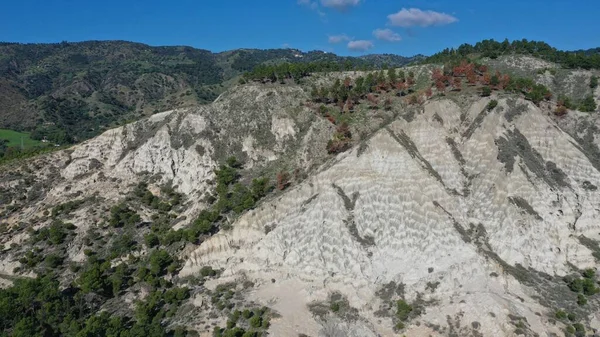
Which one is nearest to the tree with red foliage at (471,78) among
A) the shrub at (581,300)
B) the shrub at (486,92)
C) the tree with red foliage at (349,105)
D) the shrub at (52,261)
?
the shrub at (486,92)

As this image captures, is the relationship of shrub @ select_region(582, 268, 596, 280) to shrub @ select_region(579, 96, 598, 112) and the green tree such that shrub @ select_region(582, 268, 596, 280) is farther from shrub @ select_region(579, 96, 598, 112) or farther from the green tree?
the green tree

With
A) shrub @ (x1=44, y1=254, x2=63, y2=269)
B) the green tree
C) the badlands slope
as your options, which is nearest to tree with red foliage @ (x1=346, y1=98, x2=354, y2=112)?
the badlands slope

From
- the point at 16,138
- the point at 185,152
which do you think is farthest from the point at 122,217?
the point at 16,138

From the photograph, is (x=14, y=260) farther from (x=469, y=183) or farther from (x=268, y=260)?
(x=469, y=183)

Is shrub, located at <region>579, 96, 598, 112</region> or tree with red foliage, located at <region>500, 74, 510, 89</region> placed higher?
tree with red foliage, located at <region>500, 74, 510, 89</region>

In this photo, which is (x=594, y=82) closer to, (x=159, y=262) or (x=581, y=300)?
(x=581, y=300)
